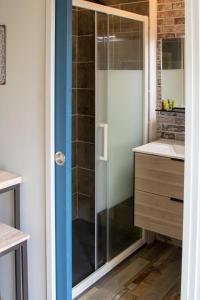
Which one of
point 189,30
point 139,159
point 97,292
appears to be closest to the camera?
point 189,30

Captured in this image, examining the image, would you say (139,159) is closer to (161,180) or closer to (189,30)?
(161,180)

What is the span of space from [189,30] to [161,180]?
55.3 inches

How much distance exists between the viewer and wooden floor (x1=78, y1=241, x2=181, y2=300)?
7.91 ft

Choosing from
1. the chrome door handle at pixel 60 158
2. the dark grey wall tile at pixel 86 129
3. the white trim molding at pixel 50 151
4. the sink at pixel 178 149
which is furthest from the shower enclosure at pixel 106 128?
the chrome door handle at pixel 60 158

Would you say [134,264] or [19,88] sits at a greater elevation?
[19,88]

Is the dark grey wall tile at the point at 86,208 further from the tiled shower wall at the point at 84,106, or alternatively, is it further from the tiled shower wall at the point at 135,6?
the tiled shower wall at the point at 135,6

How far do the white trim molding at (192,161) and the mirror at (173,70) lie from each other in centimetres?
158

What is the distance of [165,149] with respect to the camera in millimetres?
2658

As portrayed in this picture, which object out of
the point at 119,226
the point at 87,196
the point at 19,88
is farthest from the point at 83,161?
the point at 19,88

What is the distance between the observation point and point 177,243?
10.1 feet

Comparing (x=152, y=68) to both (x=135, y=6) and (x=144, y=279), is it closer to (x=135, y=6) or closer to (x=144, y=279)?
(x=135, y=6)

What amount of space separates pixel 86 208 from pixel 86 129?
660mm

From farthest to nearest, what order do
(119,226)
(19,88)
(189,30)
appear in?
1. (119,226)
2. (19,88)
3. (189,30)

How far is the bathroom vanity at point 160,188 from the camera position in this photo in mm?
2482
